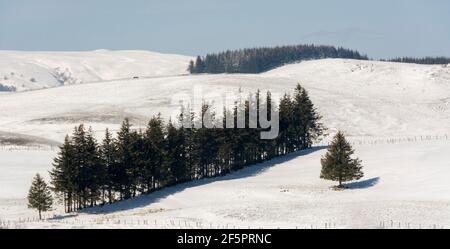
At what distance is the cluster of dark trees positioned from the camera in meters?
65.9

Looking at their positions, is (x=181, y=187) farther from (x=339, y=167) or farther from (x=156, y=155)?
(x=339, y=167)

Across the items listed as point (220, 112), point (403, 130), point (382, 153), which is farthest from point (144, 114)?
point (382, 153)

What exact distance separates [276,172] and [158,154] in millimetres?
15778

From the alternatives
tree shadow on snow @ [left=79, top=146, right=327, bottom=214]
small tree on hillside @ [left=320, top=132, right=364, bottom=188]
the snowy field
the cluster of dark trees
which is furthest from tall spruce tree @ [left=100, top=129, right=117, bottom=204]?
small tree on hillside @ [left=320, top=132, right=364, bottom=188]

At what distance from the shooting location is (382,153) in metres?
84.8

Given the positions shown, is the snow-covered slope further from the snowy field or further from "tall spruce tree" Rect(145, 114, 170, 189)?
"tall spruce tree" Rect(145, 114, 170, 189)

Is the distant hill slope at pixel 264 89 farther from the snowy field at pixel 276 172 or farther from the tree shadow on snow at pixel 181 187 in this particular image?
the tree shadow on snow at pixel 181 187

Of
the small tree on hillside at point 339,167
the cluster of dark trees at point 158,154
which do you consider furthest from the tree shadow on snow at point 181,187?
the small tree on hillside at point 339,167

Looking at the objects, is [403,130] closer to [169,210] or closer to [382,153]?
[382,153]

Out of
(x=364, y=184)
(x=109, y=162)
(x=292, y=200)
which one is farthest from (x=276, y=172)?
(x=109, y=162)

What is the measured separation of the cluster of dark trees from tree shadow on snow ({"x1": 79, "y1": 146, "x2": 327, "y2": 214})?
1449 millimetres

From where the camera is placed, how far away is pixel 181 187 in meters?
75.2
